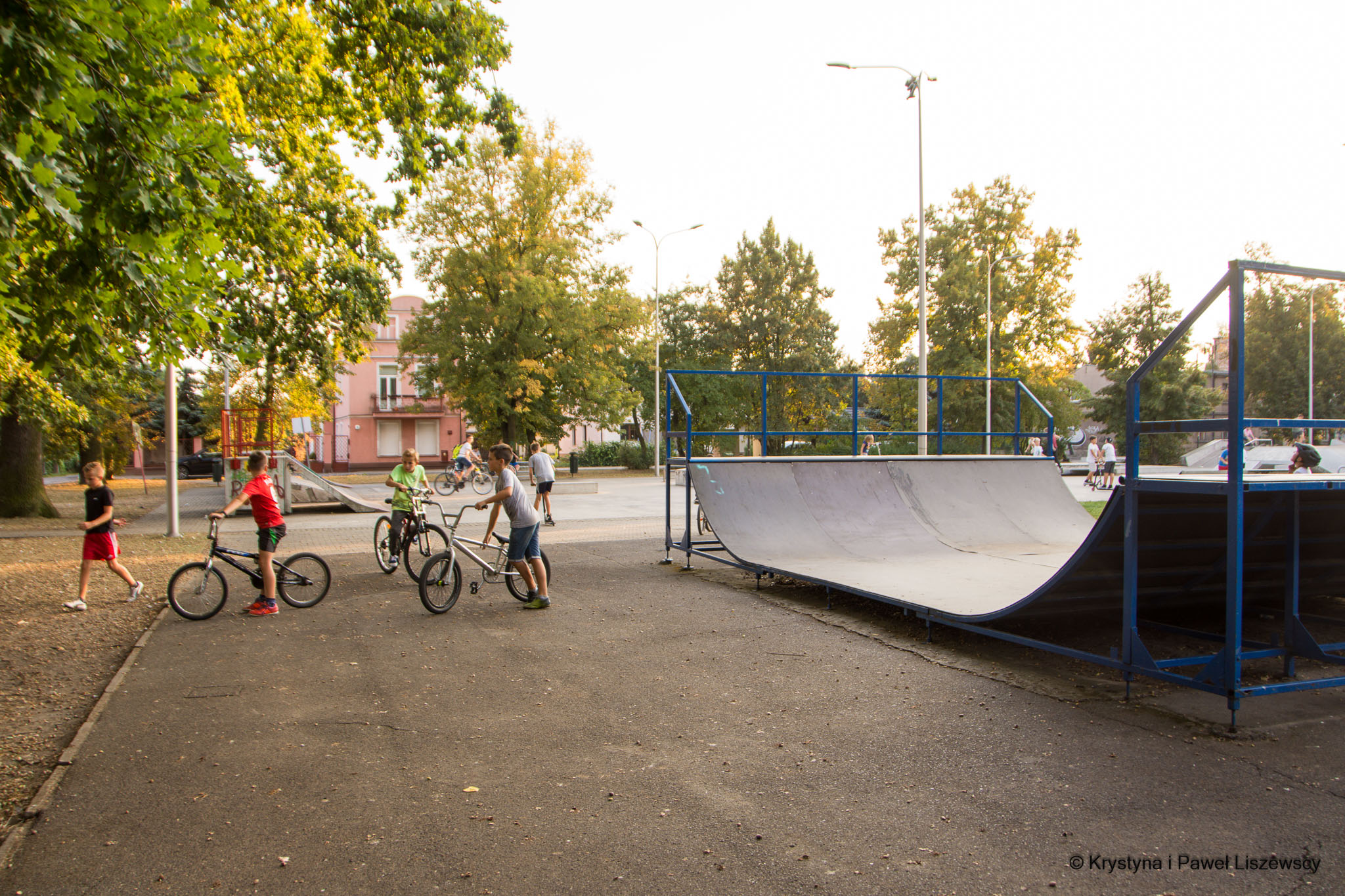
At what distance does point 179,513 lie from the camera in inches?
880

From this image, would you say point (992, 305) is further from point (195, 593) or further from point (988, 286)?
point (195, 593)

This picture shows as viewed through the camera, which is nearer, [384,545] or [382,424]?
[384,545]

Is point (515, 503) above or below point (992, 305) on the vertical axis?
below

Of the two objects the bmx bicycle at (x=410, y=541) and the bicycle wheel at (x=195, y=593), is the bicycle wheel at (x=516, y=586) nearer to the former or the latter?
the bmx bicycle at (x=410, y=541)

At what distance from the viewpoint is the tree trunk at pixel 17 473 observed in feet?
65.9

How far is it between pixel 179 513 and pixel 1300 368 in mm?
55614

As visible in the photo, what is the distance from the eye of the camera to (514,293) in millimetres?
36219

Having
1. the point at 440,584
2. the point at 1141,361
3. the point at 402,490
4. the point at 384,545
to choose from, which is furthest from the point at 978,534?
the point at 1141,361

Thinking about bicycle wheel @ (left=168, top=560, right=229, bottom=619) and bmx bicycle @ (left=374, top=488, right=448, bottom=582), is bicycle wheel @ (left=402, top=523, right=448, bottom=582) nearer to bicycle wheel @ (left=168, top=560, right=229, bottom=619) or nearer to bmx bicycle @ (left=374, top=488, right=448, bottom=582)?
bmx bicycle @ (left=374, top=488, right=448, bottom=582)

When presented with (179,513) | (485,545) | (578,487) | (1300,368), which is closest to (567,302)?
(578,487)

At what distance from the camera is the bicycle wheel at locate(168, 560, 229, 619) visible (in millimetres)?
8398

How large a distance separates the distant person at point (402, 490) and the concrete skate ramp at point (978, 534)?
351 centimetres

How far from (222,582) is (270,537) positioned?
0.63 meters

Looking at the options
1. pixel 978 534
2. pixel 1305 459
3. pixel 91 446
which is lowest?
pixel 978 534
